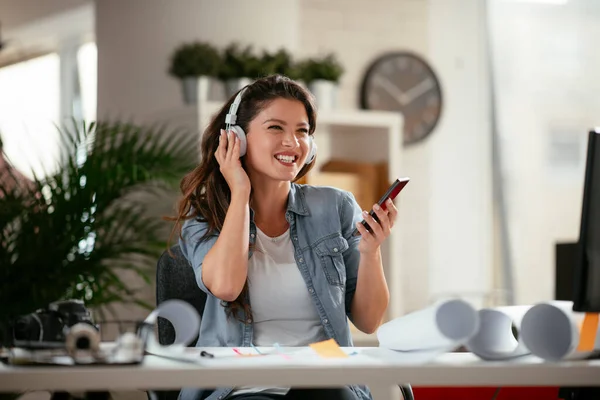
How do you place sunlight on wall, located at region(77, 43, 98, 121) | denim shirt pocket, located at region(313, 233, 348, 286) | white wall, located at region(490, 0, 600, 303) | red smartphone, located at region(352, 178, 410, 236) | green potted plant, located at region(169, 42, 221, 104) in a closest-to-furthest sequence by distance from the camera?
red smartphone, located at region(352, 178, 410, 236)
denim shirt pocket, located at region(313, 233, 348, 286)
green potted plant, located at region(169, 42, 221, 104)
sunlight on wall, located at region(77, 43, 98, 121)
white wall, located at region(490, 0, 600, 303)

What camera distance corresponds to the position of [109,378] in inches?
50.8

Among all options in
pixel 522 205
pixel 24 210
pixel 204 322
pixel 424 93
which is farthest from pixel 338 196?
pixel 522 205

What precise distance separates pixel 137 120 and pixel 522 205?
7.75ft

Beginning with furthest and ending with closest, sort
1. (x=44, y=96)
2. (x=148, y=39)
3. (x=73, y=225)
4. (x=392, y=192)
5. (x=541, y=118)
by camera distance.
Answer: (x=44, y=96) < (x=541, y=118) < (x=148, y=39) < (x=73, y=225) < (x=392, y=192)

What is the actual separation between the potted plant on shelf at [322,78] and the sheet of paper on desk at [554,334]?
2767mm

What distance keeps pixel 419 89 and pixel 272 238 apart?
306 cm

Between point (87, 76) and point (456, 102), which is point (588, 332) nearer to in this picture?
point (456, 102)

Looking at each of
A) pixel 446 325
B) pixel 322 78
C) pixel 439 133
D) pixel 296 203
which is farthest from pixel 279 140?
pixel 439 133

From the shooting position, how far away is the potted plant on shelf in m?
4.16

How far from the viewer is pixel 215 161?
7.33 ft

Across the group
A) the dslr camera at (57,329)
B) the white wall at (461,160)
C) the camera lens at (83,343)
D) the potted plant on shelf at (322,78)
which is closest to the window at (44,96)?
the potted plant on shelf at (322,78)

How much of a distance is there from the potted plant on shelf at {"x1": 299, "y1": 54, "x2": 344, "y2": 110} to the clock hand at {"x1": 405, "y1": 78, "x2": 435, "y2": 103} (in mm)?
917

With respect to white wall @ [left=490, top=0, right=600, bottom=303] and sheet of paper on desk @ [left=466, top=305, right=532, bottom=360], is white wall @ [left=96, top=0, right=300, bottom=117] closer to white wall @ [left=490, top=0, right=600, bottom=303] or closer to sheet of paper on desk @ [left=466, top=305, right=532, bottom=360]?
white wall @ [left=490, top=0, right=600, bottom=303]

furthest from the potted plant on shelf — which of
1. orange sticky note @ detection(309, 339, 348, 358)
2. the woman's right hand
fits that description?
orange sticky note @ detection(309, 339, 348, 358)
